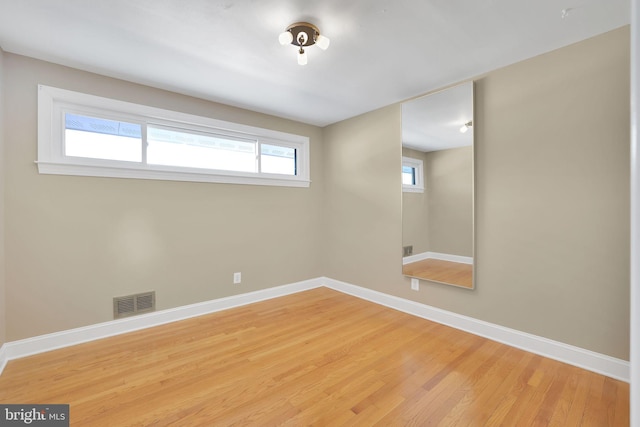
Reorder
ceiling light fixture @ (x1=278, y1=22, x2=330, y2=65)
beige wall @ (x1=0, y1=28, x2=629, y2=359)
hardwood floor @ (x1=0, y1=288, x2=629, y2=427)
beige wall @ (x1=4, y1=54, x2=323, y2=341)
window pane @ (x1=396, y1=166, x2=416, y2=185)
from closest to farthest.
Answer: hardwood floor @ (x1=0, y1=288, x2=629, y2=427) → ceiling light fixture @ (x1=278, y1=22, x2=330, y2=65) → beige wall @ (x1=0, y1=28, x2=629, y2=359) → beige wall @ (x1=4, y1=54, x2=323, y2=341) → window pane @ (x1=396, y1=166, x2=416, y2=185)

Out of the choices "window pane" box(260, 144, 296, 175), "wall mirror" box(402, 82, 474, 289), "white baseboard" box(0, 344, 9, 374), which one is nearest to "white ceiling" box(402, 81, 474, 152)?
"wall mirror" box(402, 82, 474, 289)

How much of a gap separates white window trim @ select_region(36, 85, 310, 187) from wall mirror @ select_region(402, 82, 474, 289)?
70.0 inches

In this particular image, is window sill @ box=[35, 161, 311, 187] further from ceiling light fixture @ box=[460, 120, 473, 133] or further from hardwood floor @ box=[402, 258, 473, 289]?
ceiling light fixture @ box=[460, 120, 473, 133]

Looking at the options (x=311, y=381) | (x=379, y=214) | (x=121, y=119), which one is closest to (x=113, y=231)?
(x=121, y=119)

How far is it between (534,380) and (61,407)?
3.05 m

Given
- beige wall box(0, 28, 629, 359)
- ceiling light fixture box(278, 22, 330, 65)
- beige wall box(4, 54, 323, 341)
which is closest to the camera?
ceiling light fixture box(278, 22, 330, 65)

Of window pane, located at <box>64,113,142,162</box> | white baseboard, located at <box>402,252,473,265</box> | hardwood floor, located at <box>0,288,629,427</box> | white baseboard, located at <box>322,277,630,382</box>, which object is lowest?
hardwood floor, located at <box>0,288,629,427</box>

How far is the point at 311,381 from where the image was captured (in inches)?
74.4

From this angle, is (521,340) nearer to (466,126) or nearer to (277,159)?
Answer: (466,126)

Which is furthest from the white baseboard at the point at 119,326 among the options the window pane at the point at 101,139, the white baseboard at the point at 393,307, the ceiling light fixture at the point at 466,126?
the ceiling light fixture at the point at 466,126

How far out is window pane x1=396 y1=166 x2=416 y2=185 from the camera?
10.5 feet

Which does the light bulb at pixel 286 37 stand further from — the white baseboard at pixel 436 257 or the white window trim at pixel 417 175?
the white baseboard at pixel 436 257

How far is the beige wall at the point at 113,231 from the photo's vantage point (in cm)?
220

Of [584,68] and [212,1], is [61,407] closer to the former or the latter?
[212,1]
